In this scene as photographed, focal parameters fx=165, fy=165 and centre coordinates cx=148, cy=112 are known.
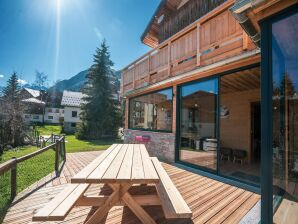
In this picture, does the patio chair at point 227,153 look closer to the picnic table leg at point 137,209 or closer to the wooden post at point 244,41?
the wooden post at point 244,41

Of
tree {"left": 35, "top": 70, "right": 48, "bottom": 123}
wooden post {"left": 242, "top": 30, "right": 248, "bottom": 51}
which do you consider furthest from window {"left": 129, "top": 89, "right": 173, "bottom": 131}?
tree {"left": 35, "top": 70, "right": 48, "bottom": 123}

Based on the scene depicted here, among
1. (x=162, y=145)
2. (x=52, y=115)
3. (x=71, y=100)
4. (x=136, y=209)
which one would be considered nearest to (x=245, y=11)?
(x=136, y=209)

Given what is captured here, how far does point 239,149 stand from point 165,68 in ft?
15.5

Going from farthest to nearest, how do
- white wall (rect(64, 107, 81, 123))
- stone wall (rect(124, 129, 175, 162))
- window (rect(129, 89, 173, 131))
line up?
1. white wall (rect(64, 107, 81, 123))
2. window (rect(129, 89, 173, 131))
3. stone wall (rect(124, 129, 175, 162))

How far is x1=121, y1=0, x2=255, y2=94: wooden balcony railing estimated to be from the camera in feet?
14.1

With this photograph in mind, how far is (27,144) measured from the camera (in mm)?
14375

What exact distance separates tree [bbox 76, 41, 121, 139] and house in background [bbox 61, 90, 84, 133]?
23.5 feet

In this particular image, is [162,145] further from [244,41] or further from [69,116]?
[69,116]

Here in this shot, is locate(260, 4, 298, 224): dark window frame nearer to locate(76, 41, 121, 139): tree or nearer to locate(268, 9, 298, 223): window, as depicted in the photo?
locate(268, 9, 298, 223): window

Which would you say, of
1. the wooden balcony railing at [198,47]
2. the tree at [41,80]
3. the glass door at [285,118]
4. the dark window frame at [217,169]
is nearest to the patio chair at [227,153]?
the dark window frame at [217,169]

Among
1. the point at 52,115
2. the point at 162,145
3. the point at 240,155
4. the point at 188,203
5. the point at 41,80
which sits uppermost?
the point at 41,80

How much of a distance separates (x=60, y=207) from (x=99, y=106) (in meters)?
17.2

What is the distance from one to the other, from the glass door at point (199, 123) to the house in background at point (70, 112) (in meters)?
22.2

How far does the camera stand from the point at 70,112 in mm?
27500
